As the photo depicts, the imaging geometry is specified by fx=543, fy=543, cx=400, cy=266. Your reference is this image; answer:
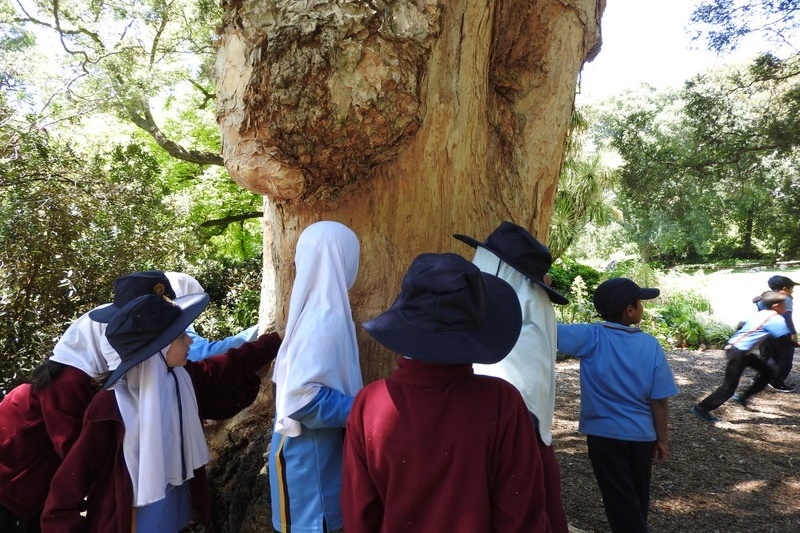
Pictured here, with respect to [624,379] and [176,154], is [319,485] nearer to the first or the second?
[624,379]

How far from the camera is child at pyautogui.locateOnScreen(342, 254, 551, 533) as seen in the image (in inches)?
60.4

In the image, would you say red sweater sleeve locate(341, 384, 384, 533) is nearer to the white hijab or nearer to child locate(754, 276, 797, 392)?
the white hijab

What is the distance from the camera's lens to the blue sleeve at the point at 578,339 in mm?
3064

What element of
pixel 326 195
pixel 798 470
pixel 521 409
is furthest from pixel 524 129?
pixel 798 470

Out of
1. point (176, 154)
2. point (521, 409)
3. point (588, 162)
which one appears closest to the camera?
point (521, 409)

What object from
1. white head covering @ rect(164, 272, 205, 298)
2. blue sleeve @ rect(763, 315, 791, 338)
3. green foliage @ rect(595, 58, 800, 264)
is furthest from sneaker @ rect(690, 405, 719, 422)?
white head covering @ rect(164, 272, 205, 298)

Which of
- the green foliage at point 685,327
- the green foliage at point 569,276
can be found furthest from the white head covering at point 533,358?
the green foliage at point 569,276

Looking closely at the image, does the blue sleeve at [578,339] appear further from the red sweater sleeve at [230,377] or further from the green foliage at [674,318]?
the green foliage at [674,318]

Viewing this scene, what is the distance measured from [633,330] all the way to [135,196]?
5021mm

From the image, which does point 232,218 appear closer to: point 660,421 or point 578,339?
point 578,339

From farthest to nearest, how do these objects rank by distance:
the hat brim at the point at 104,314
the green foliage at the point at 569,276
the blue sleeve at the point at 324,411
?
the green foliage at the point at 569,276 < the hat brim at the point at 104,314 < the blue sleeve at the point at 324,411

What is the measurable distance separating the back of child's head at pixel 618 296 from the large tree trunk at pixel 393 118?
495 millimetres

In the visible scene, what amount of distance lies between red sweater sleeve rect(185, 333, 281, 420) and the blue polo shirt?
1.66 m

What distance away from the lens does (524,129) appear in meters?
3.10
